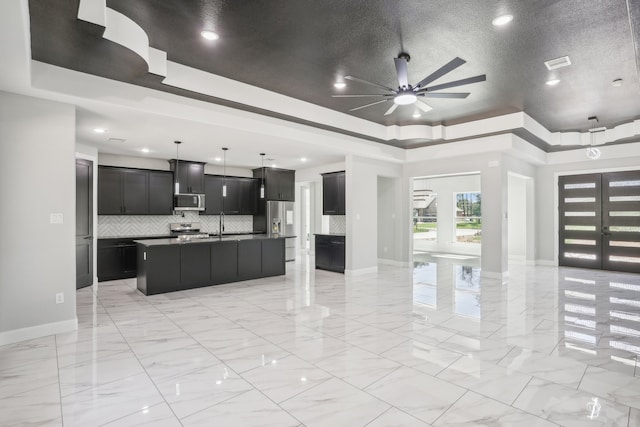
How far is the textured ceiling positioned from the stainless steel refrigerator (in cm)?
468

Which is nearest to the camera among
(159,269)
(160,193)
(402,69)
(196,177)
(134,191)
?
(402,69)

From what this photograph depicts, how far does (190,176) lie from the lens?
26.7 ft

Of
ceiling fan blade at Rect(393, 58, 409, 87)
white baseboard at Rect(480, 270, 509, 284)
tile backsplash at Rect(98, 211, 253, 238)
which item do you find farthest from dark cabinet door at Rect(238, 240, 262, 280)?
white baseboard at Rect(480, 270, 509, 284)

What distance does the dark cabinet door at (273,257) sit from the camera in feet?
22.8

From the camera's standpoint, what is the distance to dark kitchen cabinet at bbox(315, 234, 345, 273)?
302 inches

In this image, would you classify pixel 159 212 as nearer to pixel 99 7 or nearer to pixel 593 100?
pixel 99 7

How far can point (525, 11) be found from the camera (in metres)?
3.09

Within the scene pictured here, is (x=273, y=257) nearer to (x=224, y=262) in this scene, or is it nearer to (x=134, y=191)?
(x=224, y=262)

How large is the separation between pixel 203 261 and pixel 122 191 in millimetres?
2794

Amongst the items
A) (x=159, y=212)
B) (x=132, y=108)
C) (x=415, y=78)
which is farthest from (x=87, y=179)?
(x=415, y=78)

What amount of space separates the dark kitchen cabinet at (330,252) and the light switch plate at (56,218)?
5160mm

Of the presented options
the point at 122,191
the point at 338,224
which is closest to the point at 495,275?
the point at 338,224

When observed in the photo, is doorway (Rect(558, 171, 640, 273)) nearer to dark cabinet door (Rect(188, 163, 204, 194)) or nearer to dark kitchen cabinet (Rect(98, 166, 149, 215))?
dark cabinet door (Rect(188, 163, 204, 194))

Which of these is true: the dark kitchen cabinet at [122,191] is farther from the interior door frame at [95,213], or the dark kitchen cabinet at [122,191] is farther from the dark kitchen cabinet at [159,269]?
the dark kitchen cabinet at [159,269]
